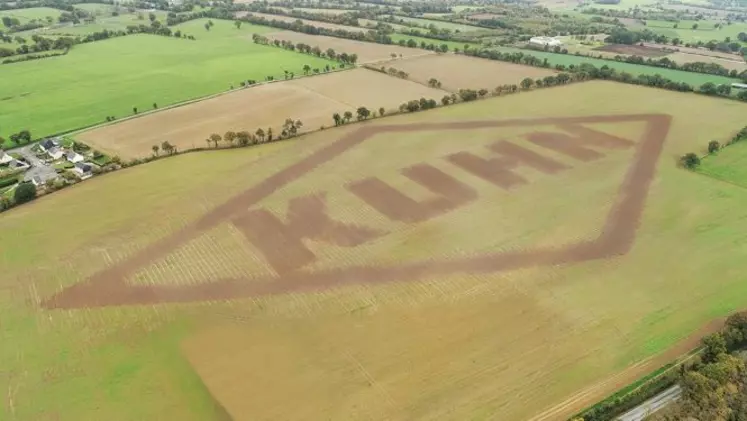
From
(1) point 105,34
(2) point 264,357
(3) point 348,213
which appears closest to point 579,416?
(2) point 264,357

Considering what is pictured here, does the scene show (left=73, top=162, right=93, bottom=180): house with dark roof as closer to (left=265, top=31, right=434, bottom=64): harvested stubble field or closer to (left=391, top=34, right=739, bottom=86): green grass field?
(left=265, top=31, right=434, bottom=64): harvested stubble field

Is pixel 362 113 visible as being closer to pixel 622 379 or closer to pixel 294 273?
pixel 294 273

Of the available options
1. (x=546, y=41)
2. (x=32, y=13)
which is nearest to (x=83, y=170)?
(x=546, y=41)

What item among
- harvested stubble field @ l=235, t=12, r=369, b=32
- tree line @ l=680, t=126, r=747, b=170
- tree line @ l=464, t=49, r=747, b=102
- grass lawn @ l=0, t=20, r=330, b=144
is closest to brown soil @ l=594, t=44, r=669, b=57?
tree line @ l=464, t=49, r=747, b=102

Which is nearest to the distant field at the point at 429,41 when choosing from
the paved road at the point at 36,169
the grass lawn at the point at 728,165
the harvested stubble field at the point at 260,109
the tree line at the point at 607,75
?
the tree line at the point at 607,75

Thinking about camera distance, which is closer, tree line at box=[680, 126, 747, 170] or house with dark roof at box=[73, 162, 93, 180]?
house with dark roof at box=[73, 162, 93, 180]

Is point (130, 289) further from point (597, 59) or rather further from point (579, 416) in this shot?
point (597, 59)
